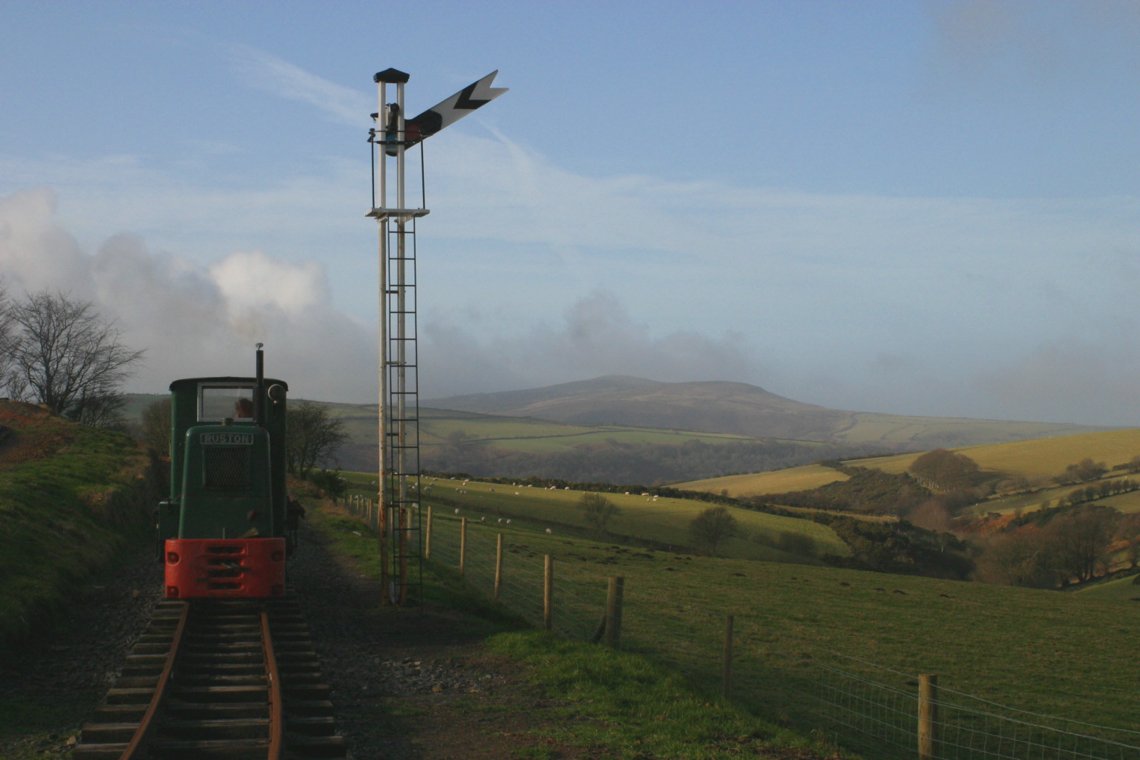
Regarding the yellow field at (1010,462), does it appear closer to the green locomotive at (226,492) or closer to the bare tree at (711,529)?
the bare tree at (711,529)

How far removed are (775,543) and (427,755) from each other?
2423 inches

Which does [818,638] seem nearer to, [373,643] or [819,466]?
[373,643]

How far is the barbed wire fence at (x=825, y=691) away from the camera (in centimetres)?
1497

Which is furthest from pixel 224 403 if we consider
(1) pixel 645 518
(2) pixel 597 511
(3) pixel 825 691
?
(1) pixel 645 518

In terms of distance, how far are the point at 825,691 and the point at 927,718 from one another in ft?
32.5

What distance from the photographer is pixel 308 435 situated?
76.4 meters

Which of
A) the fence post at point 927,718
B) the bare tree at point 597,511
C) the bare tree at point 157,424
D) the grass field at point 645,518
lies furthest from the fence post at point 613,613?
the bare tree at point 157,424

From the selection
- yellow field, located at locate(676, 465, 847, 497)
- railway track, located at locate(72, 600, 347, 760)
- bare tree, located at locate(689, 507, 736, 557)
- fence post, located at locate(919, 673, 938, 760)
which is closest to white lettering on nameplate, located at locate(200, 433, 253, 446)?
railway track, located at locate(72, 600, 347, 760)

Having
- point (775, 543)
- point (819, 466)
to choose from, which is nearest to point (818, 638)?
point (775, 543)

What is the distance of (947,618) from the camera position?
3506 centimetres

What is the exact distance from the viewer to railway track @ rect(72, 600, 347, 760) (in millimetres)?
9258

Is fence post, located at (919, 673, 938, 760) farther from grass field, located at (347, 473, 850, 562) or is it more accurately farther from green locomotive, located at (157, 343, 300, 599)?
grass field, located at (347, 473, 850, 562)

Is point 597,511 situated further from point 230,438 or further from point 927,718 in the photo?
point 927,718

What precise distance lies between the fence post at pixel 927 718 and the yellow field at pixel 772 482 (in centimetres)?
10742
